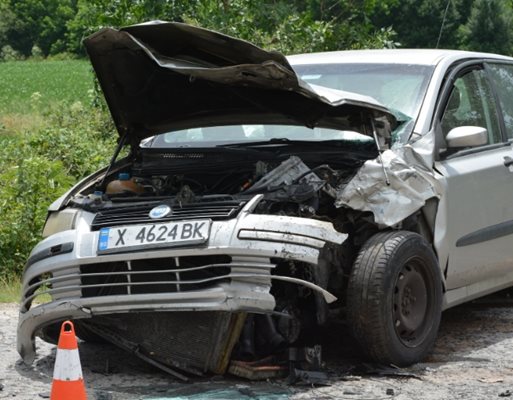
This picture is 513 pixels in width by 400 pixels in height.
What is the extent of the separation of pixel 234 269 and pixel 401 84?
2.07 m

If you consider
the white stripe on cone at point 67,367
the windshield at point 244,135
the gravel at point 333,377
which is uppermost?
the windshield at point 244,135

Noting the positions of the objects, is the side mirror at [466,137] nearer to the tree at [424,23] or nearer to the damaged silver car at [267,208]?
the damaged silver car at [267,208]

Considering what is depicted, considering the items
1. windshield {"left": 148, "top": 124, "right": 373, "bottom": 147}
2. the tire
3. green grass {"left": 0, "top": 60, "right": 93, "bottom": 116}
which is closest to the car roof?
windshield {"left": 148, "top": 124, "right": 373, "bottom": 147}

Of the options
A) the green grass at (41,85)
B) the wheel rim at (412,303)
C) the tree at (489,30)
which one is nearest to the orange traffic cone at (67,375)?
the wheel rim at (412,303)

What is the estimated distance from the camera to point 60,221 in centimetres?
588

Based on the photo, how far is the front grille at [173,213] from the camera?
17.7 feet

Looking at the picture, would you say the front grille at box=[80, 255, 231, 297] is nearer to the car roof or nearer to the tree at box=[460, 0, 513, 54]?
the car roof

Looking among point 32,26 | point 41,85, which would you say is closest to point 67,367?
point 41,85

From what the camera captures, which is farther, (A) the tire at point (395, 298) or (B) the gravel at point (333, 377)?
(A) the tire at point (395, 298)

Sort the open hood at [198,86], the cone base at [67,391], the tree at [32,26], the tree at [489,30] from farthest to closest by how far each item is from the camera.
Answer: the tree at [32,26], the tree at [489,30], the open hood at [198,86], the cone base at [67,391]

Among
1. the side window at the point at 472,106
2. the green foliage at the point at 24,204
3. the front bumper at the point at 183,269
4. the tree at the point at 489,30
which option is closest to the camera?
the front bumper at the point at 183,269

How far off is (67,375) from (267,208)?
148cm

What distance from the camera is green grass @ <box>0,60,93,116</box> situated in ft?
86.5

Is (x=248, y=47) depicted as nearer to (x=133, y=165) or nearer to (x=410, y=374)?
(x=133, y=165)
